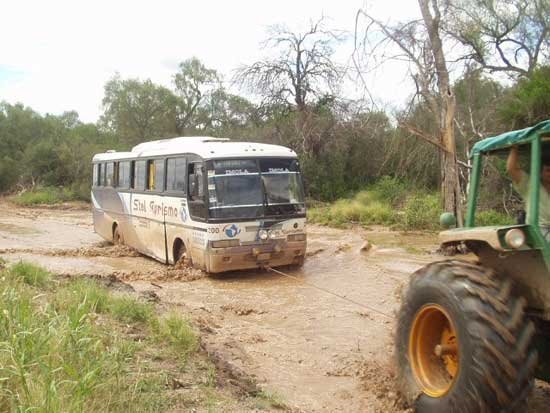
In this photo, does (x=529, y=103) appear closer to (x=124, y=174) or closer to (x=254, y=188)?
(x=254, y=188)

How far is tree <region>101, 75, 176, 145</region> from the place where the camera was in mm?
45312

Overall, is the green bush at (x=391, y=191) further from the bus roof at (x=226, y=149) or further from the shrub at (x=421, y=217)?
the bus roof at (x=226, y=149)

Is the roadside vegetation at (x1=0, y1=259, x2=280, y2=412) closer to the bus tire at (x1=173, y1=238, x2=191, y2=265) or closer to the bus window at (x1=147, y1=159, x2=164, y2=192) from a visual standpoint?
the bus tire at (x1=173, y1=238, x2=191, y2=265)

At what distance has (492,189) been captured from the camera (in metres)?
17.3

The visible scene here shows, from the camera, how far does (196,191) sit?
11.6m

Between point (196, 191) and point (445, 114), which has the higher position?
point (445, 114)

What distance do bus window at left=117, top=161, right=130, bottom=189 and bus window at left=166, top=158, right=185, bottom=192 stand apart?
10.2 ft

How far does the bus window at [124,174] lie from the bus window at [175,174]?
3.10m

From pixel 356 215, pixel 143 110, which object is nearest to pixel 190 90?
pixel 143 110

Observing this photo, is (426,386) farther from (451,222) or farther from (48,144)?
(48,144)

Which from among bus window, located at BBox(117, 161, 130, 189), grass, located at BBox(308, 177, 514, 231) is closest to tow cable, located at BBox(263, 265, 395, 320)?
bus window, located at BBox(117, 161, 130, 189)

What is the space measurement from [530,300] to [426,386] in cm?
94

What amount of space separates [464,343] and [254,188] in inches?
329

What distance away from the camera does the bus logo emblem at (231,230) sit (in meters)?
11.4
